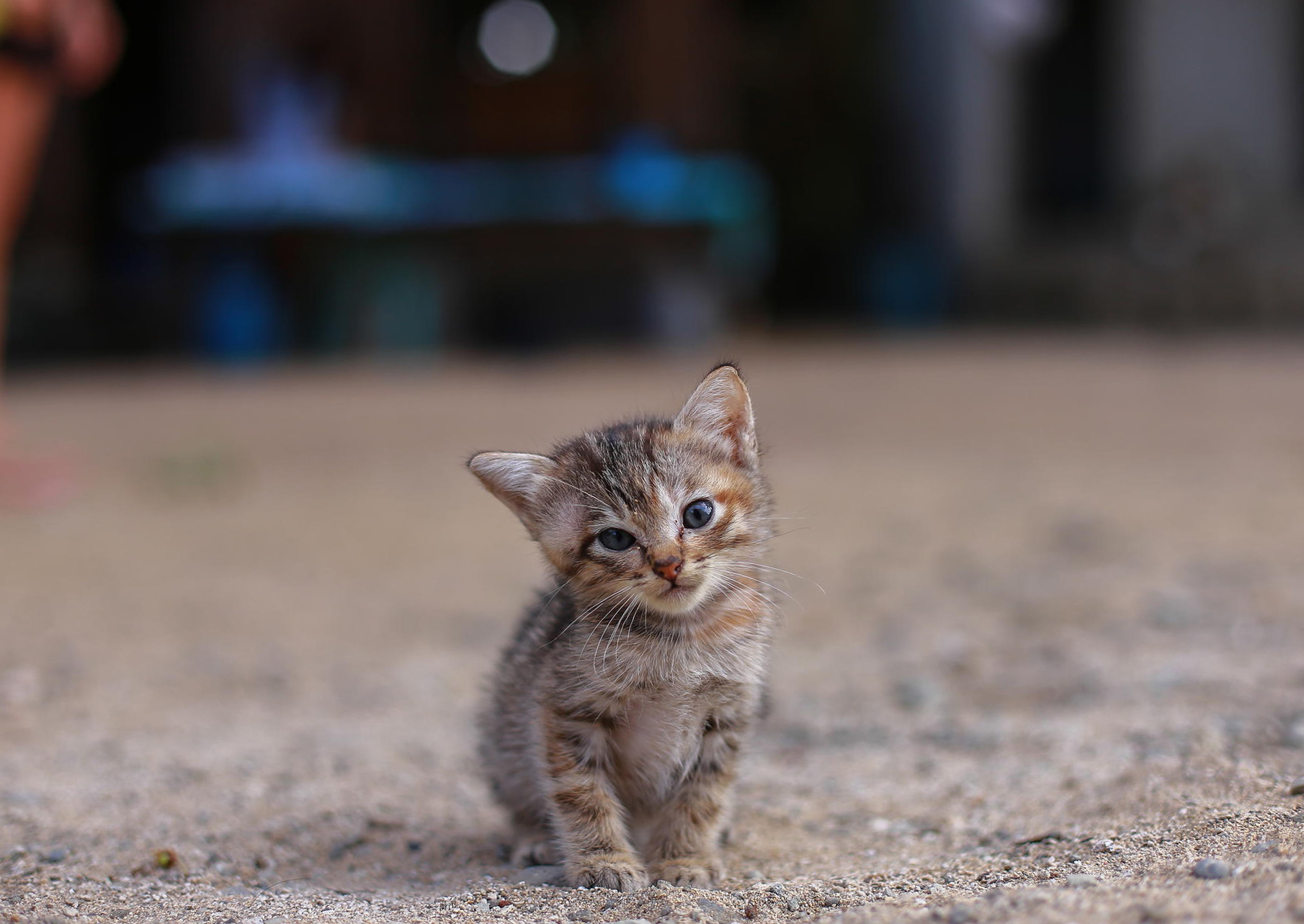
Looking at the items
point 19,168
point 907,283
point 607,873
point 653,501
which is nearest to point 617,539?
point 653,501

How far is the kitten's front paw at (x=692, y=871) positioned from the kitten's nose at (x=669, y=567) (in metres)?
0.62

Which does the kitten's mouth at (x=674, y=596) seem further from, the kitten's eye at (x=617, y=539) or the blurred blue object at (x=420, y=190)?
the blurred blue object at (x=420, y=190)

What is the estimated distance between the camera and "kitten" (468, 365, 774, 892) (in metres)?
2.77

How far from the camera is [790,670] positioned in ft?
15.2

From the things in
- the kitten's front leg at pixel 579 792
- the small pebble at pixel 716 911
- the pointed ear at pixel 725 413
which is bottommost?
the small pebble at pixel 716 911

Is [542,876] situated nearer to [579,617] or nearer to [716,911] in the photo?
[716,911]

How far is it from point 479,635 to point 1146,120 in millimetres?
12201

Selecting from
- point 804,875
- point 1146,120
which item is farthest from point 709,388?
point 1146,120

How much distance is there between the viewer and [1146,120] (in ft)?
48.8

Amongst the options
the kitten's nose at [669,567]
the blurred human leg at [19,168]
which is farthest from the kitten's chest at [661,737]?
the blurred human leg at [19,168]

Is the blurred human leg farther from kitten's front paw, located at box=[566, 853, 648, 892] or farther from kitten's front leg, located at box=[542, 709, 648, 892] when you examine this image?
kitten's front paw, located at box=[566, 853, 648, 892]

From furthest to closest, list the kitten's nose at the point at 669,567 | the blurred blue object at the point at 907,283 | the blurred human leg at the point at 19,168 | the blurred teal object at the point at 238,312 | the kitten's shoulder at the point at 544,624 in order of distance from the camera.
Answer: the blurred blue object at the point at 907,283
the blurred teal object at the point at 238,312
the blurred human leg at the point at 19,168
the kitten's shoulder at the point at 544,624
the kitten's nose at the point at 669,567

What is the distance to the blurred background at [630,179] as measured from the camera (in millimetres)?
12781

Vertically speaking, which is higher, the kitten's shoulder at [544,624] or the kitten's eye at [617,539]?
the kitten's eye at [617,539]
